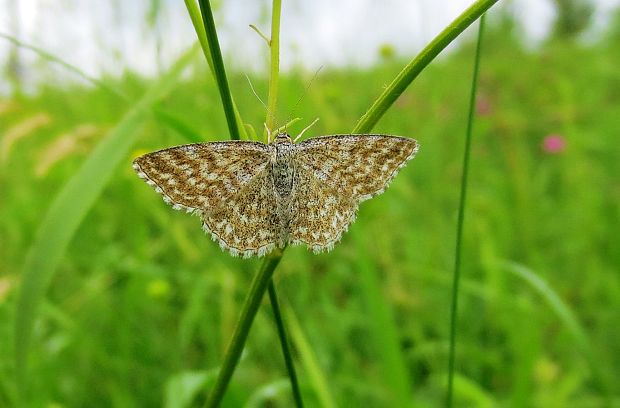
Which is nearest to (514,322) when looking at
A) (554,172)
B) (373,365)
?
(373,365)

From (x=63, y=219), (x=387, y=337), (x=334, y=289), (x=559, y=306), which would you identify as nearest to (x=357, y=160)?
(x=63, y=219)

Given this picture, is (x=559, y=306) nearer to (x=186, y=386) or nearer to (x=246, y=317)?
(x=186, y=386)

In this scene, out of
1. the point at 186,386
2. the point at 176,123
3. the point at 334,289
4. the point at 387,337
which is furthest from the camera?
the point at 334,289

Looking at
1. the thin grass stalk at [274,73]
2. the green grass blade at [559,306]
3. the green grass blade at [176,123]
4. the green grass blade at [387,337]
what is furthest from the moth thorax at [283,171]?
the green grass blade at [559,306]

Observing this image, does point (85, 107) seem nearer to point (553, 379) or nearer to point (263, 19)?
point (263, 19)

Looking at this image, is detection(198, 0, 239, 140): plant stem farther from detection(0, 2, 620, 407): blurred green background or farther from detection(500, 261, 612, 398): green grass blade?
detection(500, 261, 612, 398): green grass blade

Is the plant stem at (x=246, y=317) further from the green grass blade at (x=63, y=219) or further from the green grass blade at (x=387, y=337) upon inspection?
the green grass blade at (x=387, y=337)

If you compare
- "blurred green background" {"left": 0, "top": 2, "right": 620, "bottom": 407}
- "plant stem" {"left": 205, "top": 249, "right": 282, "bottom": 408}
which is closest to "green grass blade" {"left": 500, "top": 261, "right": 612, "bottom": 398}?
"blurred green background" {"left": 0, "top": 2, "right": 620, "bottom": 407}
